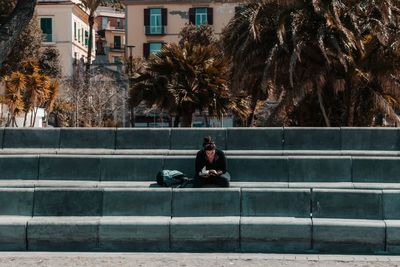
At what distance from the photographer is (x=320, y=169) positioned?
44.2 feet

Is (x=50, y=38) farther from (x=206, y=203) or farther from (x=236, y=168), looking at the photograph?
(x=206, y=203)

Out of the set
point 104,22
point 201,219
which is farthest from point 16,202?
point 104,22

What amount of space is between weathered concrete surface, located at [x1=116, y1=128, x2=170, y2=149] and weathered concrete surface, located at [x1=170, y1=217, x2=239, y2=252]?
5.68 metres

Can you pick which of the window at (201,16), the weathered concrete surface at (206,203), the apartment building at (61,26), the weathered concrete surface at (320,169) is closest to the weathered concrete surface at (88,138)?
the weathered concrete surface at (320,169)

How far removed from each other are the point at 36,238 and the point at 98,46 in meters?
83.3

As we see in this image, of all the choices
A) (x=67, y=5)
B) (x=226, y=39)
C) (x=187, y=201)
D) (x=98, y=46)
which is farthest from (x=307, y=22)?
(x=98, y=46)

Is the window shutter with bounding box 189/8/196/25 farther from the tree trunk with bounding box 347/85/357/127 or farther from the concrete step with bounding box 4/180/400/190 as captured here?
the concrete step with bounding box 4/180/400/190

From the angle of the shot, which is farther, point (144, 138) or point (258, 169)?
point (144, 138)

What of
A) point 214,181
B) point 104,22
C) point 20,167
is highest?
point 104,22

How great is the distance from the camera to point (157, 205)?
418 inches

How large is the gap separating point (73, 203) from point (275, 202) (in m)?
3.15

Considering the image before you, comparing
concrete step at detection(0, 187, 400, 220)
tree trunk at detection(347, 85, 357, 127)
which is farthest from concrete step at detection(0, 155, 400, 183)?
tree trunk at detection(347, 85, 357, 127)

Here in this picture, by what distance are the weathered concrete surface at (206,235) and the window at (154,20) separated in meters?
50.6

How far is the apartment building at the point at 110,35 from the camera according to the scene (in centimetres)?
9100
